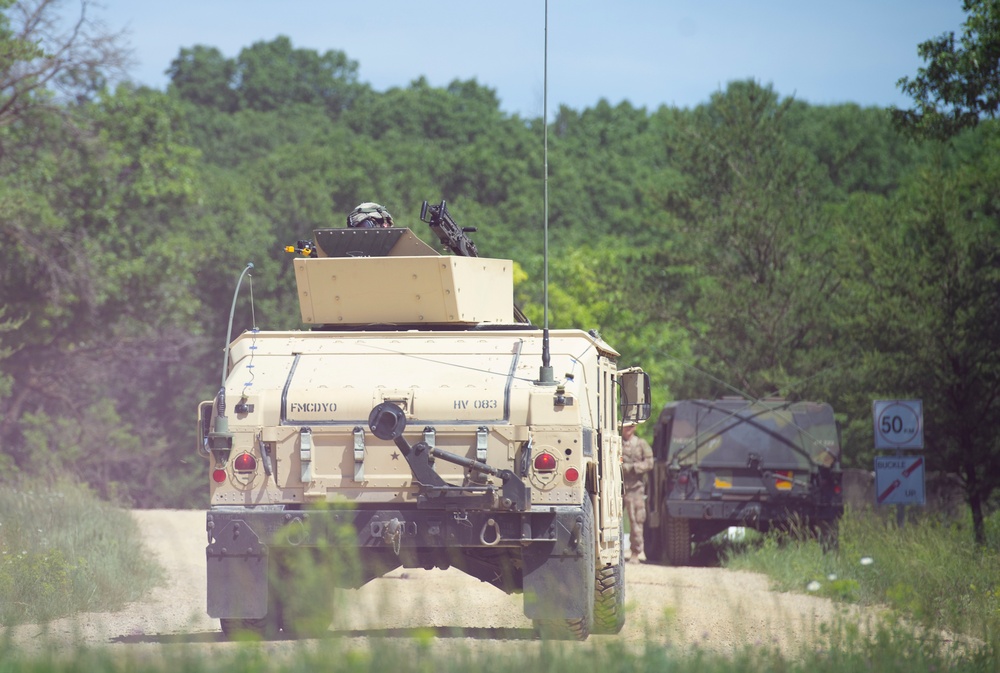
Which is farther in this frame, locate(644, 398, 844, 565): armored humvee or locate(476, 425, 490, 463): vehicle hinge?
locate(644, 398, 844, 565): armored humvee

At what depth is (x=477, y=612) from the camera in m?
12.8

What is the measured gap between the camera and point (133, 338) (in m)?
42.1

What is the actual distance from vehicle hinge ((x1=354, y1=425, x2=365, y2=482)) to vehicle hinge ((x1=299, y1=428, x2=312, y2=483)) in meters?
0.31

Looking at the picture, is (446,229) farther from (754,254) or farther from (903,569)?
(754,254)

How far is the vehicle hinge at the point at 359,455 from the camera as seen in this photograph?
33.9ft

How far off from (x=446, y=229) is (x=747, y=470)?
7479mm

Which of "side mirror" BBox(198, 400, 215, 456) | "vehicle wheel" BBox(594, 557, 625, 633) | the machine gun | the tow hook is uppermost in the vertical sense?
the machine gun

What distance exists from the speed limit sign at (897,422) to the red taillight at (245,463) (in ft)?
29.5

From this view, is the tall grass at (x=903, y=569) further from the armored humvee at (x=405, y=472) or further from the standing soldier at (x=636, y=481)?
the armored humvee at (x=405, y=472)

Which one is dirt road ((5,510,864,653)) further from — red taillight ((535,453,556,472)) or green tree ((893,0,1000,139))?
green tree ((893,0,1000,139))

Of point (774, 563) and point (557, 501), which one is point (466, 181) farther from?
point (557, 501)

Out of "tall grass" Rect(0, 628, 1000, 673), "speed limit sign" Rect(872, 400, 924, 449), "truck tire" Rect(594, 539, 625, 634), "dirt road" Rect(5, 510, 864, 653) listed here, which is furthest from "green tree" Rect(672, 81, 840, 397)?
"tall grass" Rect(0, 628, 1000, 673)

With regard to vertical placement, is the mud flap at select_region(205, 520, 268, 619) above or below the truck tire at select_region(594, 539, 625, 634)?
above

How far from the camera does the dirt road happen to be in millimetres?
8852
